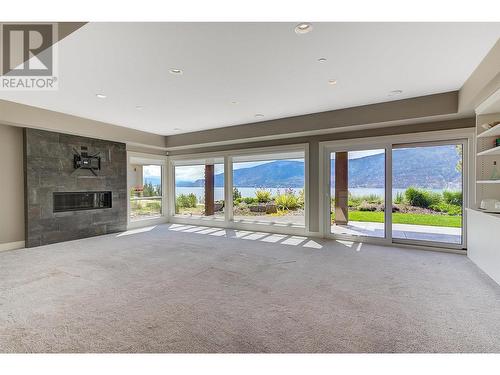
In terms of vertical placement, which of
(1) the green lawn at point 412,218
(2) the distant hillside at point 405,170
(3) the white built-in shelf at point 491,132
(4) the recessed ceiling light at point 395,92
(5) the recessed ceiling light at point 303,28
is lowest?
(1) the green lawn at point 412,218

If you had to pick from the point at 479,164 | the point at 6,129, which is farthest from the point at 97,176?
the point at 479,164

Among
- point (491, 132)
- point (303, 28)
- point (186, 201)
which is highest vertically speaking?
point (303, 28)

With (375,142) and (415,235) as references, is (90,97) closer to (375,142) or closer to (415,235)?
(375,142)

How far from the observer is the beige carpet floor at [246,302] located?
205 cm

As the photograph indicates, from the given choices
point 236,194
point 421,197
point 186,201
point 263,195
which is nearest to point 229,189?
point 236,194

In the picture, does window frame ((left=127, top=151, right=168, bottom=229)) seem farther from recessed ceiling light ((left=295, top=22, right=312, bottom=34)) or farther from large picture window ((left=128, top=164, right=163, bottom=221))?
recessed ceiling light ((left=295, top=22, right=312, bottom=34))

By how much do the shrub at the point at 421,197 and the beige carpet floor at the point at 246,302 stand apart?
3.24ft

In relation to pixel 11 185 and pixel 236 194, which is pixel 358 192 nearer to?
pixel 236 194

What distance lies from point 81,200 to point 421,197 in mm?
7535

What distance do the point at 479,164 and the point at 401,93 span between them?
1.63m

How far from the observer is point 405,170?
17.0 feet

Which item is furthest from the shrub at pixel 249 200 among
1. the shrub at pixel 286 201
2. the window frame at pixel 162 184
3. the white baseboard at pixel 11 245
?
the white baseboard at pixel 11 245

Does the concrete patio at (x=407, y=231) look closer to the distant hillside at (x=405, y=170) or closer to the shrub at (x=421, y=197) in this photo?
the shrub at (x=421, y=197)

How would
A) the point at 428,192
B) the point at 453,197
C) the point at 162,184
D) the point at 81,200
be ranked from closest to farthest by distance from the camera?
the point at 453,197 → the point at 428,192 → the point at 81,200 → the point at 162,184
